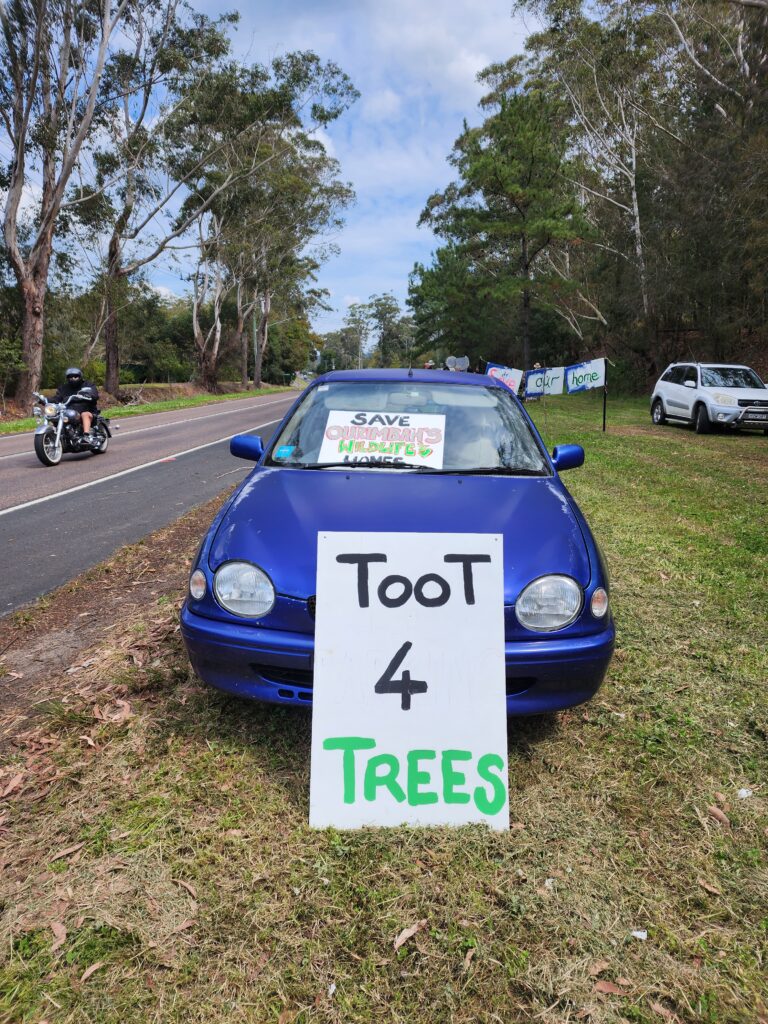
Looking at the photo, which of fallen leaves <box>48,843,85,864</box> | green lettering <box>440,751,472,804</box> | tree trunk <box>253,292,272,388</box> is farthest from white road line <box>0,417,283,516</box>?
tree trunk <box>253,292,272,388</box>

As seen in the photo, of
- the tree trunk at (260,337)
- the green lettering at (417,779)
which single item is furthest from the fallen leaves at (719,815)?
the tree trunk at (260,337)

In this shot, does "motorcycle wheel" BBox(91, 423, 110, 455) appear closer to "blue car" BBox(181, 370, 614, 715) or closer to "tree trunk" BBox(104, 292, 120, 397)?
"blue car" BBox(181, 370, 614, 715)

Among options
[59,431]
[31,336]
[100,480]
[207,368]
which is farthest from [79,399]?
[207,368]

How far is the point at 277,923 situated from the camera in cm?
179

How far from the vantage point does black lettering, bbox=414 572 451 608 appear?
2.28 metres

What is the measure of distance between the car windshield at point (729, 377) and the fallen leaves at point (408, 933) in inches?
600

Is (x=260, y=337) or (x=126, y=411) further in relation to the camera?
(x=260, y=337)

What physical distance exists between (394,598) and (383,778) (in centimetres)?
62

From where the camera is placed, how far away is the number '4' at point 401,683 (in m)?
2.23

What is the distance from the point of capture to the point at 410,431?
3396 mm

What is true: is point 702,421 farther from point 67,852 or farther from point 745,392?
point 67,852

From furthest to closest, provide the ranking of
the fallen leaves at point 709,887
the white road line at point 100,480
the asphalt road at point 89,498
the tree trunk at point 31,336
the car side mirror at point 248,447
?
the tree trunk at point 31,336, the white road line at point 100,480, the asphalt road at point 89,498, the car side mirror at point 248,447, the fallen leaves at point 709,887

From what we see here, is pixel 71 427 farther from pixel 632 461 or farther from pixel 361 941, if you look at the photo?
pixel 361 941

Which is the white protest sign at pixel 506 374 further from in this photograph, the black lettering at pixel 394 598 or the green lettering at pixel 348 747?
the green lettering at pixel 348 747
